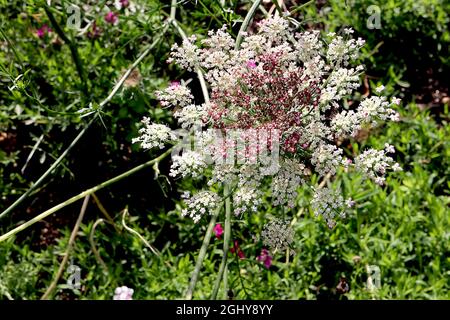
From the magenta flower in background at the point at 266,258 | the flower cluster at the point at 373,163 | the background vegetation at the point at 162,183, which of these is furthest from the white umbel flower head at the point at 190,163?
the magenta flower in background at the point at 266,258

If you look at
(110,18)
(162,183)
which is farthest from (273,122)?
(110,18)

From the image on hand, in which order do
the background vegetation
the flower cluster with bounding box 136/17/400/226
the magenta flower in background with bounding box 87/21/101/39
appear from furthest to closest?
the magenta flower in background with bounding box 87/21/101/39 < the background vegetation < the flower cluster with bounding box 136/17/400/226

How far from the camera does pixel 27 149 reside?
2850mm

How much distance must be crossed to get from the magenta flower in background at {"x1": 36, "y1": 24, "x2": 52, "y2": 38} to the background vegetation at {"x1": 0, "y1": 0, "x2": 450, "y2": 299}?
17mm

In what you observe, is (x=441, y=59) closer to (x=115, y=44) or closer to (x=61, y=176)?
(x=115, y=44)

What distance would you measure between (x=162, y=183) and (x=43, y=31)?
0.84 meters

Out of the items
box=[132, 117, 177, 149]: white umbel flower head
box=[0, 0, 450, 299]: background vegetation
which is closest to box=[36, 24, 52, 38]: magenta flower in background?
box=[0, 0, 450, 299]: background vegetation

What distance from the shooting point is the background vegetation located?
241 centimetres

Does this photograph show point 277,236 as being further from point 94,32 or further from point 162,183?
point 94,32

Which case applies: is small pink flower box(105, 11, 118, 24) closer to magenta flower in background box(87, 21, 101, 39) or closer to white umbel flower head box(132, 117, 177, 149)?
magenta flower in background box(87, 21, 101, 39)

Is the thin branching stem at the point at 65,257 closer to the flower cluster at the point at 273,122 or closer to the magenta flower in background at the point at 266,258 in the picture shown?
the magenta flower in background at the point at 266,258

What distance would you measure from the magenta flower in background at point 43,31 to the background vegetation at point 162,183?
0.02 metres

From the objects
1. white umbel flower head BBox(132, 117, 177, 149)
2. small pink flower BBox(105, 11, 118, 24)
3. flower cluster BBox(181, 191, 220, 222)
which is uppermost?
small pink flower BBox(105, 11, 118, 24)
